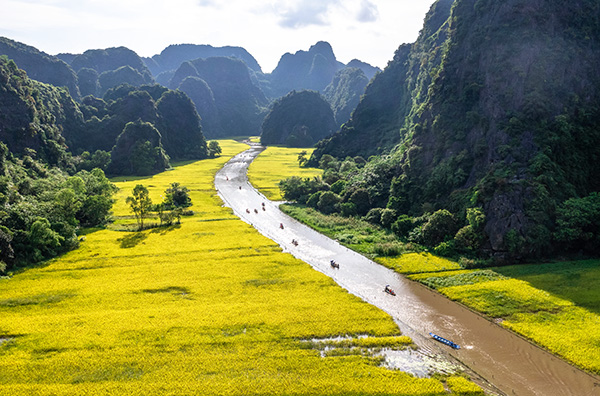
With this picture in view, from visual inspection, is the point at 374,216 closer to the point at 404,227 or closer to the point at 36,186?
the point at 404,227

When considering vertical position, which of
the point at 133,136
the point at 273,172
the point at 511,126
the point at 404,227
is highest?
the point at 133,136

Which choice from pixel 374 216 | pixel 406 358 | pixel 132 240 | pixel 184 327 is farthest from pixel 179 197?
pixel 406 358

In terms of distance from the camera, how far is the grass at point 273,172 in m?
113

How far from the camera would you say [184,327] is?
36.4m

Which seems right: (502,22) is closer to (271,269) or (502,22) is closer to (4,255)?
(271,269)

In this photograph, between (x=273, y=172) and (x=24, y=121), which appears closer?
(x=24, y=121)

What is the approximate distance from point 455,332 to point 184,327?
27351mm

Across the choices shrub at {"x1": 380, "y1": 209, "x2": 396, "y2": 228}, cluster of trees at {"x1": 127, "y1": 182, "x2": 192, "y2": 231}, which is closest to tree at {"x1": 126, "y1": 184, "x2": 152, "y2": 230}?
cluster of trees at {"x1": 127, "y1": 182, "x2": 192, "y2": 231}

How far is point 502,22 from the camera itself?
70438mm

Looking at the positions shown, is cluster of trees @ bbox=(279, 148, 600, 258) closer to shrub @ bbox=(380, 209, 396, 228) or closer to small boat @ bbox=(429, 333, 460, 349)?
shrub @ bbox=(380, 209, 396, 228)

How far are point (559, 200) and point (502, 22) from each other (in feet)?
125

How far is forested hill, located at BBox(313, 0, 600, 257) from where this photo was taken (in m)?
53.1

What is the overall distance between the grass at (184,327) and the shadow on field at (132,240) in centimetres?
198

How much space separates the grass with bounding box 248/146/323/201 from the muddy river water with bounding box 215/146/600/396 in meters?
47.1
